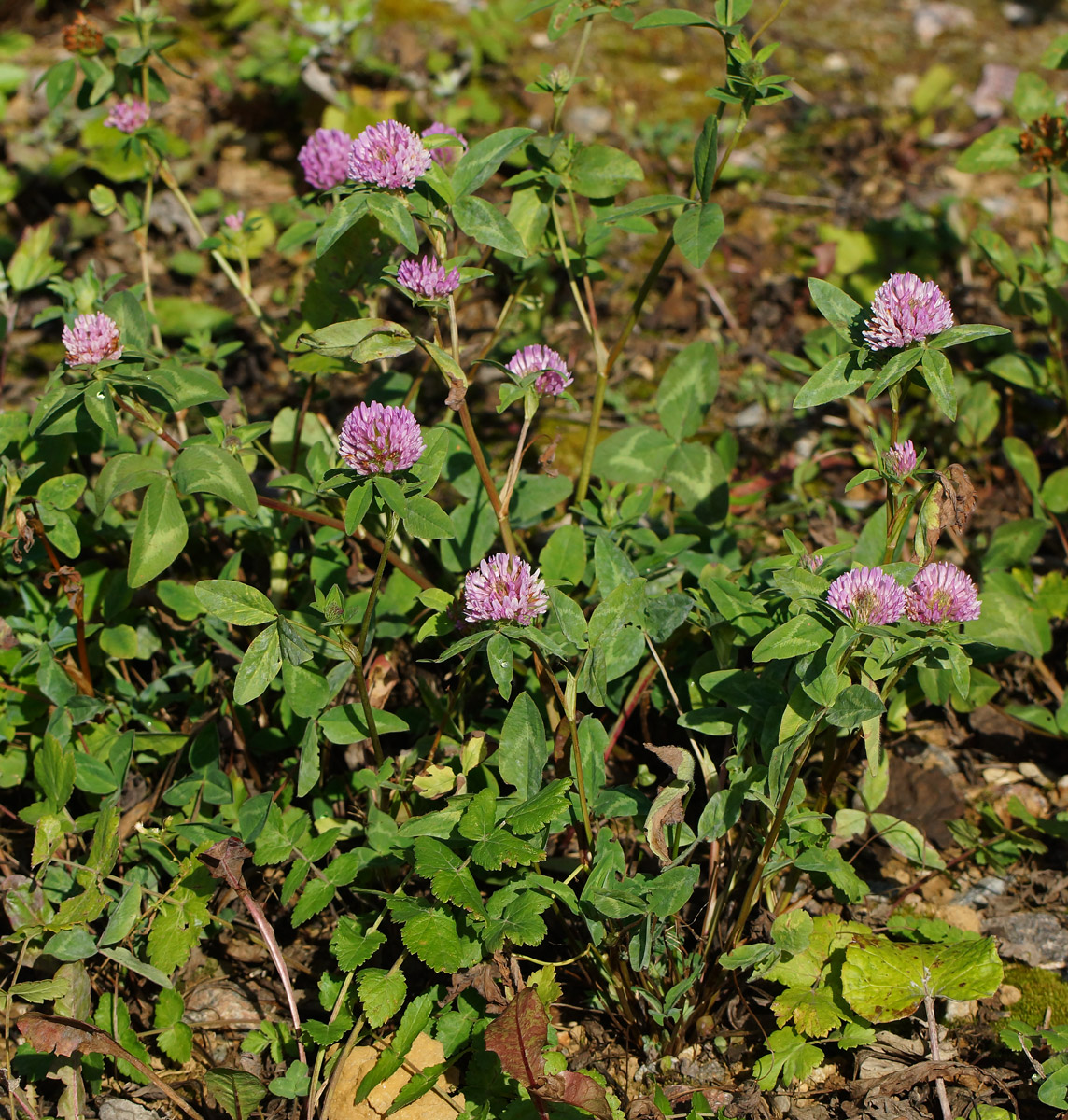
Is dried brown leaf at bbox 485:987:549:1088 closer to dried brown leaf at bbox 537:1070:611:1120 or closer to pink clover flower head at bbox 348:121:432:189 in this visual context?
dried brown leaf at bbox 537:1070:611:1120

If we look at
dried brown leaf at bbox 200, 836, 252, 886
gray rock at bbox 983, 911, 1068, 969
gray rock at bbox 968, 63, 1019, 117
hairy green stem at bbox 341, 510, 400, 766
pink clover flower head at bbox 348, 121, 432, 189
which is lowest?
gray rock at bbox 983, 911, 1068, 969

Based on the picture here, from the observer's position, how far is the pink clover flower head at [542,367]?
2059 millimetres

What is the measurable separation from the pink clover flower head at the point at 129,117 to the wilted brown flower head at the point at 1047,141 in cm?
245

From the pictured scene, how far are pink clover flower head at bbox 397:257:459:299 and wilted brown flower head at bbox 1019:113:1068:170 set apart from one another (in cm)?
194

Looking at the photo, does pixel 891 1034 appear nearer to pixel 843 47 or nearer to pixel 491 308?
pixel 491 308

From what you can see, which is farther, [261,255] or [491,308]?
[261,255]

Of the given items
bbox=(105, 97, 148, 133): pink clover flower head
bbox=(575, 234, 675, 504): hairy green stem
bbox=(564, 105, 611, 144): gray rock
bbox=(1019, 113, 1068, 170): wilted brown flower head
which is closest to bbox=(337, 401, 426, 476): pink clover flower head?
bbox=(575, 234, 675, 504): hairy green stem

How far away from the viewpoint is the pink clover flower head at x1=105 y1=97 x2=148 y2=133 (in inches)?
106

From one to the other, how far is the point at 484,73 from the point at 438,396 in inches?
79.3

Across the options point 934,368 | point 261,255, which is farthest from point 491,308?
point 934,368

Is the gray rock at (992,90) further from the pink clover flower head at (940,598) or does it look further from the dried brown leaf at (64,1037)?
the dried brown leaf at (64,1037)

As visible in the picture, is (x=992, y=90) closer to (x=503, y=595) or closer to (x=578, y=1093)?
(x=503, y=595)

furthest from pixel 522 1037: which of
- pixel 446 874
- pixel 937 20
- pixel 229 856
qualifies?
pixel 937 20

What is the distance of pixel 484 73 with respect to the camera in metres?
4.57
